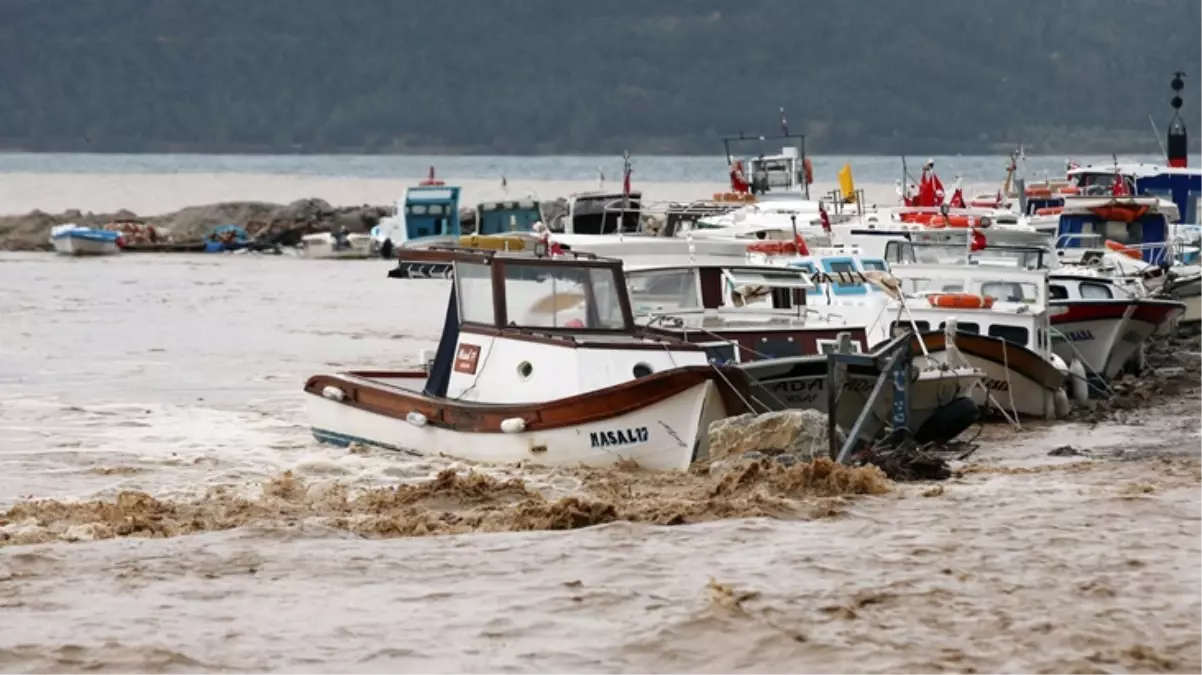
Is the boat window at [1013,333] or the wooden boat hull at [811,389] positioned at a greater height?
the wooden boat hull at [811,389]

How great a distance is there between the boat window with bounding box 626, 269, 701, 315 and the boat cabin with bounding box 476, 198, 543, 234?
34317mm

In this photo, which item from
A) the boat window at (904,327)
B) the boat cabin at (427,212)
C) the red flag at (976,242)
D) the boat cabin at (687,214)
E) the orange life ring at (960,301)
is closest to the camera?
the boat window at (904,327)

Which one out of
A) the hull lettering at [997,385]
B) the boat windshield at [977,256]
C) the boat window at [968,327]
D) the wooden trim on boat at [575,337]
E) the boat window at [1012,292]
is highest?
the wooden trim on boat at [575,337]

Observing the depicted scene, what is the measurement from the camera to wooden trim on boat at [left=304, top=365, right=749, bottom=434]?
17750 millimetres

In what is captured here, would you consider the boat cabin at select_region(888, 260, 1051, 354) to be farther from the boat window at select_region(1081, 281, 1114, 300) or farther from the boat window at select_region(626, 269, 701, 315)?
the boat window at select_region(1081, 281, 1114, 300)

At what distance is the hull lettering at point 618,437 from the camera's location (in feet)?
59.0

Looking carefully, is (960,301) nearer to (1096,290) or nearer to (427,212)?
(1096,290)

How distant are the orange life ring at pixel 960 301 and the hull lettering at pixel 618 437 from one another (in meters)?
6.75

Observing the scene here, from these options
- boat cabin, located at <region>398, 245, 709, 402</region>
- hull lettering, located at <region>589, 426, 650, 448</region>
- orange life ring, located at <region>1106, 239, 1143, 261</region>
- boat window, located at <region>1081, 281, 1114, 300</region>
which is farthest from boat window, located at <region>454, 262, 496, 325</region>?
orange life ring, located at <region>1106, 239, 1143, 261</region>

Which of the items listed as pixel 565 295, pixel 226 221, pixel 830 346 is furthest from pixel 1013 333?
pixel 226 221

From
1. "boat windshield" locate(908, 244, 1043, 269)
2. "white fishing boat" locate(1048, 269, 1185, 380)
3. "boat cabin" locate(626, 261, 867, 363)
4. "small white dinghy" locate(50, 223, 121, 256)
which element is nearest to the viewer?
"boat cabin" locate(626, 261, 867, 363)

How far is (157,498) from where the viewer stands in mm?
17141

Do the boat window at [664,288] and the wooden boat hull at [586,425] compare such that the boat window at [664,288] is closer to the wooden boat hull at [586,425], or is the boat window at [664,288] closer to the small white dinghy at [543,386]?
the small white dinghy at [543,386]

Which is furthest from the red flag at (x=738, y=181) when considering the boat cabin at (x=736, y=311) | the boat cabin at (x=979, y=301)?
the boat cabin at (x=736, y=311)
